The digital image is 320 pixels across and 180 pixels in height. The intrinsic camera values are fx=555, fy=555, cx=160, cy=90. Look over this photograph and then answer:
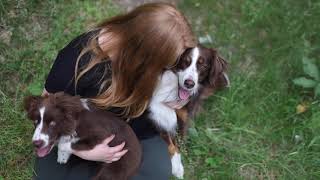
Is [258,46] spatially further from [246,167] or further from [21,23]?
[21,23]

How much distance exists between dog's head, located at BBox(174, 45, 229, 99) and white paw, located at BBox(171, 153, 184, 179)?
56cm

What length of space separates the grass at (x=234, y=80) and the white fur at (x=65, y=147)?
0.60 metres

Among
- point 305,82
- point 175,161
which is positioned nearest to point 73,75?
point 175,161

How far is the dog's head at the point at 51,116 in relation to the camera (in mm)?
2867

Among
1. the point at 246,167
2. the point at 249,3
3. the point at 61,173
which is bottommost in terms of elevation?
the point at 246,167

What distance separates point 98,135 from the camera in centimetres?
313

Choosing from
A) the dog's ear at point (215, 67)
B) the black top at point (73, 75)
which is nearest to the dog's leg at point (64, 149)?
the black top at point (73, 75)

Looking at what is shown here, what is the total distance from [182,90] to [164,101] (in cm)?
14

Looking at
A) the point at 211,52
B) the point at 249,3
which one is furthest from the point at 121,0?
the point at 211,52

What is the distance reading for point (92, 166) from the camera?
3.43 m

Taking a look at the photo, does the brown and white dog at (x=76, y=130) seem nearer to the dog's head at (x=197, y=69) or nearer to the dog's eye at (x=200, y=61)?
the dog's head at (x=197, y=69)

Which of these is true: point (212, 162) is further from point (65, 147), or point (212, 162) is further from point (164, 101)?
point (65, 147)

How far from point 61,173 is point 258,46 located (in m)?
2.01

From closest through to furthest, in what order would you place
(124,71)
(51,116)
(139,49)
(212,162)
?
(51,116)
(139,49)
(124,71)
(212,162)
